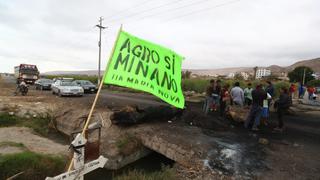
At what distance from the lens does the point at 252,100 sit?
9031 mm

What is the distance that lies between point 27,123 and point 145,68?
32.1ft

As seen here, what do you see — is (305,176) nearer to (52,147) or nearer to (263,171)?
(263,171)

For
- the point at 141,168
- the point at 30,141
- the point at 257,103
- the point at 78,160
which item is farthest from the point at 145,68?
the point at 30,141

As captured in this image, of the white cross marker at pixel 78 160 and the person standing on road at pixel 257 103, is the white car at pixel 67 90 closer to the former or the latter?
the person standing on road at pixel 257 103

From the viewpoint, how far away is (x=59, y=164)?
6746 mm

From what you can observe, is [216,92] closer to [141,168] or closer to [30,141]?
[141,168]

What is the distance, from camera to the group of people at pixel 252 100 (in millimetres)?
8656

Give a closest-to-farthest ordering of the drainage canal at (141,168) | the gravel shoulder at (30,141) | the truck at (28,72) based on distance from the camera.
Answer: the drainage canal at (141,168)
the gravel shoulder at (30,141)
the truck at (28,72)

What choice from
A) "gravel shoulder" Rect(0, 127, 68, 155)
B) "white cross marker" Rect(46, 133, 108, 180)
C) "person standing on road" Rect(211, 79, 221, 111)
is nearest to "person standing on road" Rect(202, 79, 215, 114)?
"person standing on road" Rect(211, 79, 221, 111)

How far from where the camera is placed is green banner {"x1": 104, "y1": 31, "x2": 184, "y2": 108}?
11.9ft

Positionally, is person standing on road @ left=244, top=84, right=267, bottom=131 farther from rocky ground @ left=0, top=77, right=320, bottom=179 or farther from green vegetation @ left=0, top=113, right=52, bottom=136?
green vegetation @ left=0, top=113, right=52, bottom=136

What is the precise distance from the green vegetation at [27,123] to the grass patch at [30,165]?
14.5ft

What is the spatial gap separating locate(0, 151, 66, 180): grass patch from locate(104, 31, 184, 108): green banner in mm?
4271

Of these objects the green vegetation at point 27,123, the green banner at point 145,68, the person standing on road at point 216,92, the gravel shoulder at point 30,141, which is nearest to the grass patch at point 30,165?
the gravel shoulder at point 30,141
